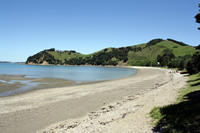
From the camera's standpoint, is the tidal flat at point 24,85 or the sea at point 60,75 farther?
the sea at point 60,75

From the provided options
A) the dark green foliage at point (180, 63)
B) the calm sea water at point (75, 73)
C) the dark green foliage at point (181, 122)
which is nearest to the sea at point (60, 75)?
the calm sea water at point (75, 73)

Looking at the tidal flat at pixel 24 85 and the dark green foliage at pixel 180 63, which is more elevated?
the dark green foliage at pixel 180 63

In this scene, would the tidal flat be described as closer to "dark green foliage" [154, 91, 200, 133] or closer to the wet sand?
the wet sand

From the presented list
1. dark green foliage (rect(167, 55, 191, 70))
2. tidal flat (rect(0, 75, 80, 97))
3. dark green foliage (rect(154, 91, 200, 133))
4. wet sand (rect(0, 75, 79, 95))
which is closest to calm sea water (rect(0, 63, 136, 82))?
wet sand (rect(0, 75, 79, 95))

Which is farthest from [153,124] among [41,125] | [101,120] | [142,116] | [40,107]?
[40,107]

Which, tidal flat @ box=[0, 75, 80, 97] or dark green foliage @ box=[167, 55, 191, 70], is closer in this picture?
tidal flat @ box=[0, 75, 80, 97]

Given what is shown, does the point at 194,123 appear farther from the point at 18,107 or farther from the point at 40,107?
the point at 18,107

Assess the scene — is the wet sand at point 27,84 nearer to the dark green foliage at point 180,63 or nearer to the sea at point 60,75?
the sea at point 60,75

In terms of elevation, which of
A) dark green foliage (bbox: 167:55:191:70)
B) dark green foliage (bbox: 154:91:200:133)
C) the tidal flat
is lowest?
the tidal flat

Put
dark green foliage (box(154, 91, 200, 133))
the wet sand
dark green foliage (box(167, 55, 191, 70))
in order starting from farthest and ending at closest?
dark green foliage (box(167, 55, 191, 70)) → the wet sand → dark green foliage (box(154, 91, 200, 133))

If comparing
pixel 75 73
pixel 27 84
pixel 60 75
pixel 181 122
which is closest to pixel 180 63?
pixel 75 73

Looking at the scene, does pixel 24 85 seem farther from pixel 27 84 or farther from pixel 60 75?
pixel 60 75

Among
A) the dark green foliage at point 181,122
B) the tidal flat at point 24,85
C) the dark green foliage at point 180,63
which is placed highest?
the dark green foliage at point 180,63

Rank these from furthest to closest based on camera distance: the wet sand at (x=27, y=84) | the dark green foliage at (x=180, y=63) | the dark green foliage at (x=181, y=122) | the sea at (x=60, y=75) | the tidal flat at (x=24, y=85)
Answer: the dark green foliage at (x=180, y=63) < the sea at (x=60, y=75) < the wet sand at (x=27, y=84) < the tidal flat at (x=24, y=85) < the dark green foliage at (x=181, y=122)
